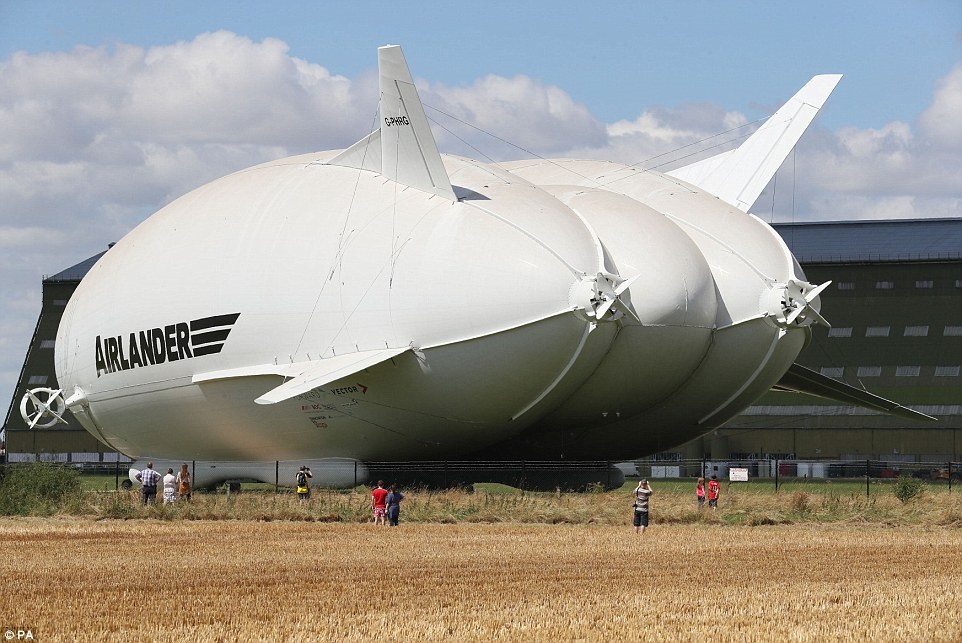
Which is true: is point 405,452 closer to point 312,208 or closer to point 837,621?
point 312,208

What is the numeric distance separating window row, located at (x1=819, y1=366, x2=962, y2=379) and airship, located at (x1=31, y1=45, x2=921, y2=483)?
1142 inches

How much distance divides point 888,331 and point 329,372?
149 feet

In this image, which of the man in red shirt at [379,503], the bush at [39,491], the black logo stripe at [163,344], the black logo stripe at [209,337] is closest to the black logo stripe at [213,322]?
the black logo stripe at [163,344]

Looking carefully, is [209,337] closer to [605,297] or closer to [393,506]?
[393,506]

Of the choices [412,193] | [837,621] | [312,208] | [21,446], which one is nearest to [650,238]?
[412,193]

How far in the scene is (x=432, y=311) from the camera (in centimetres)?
3519

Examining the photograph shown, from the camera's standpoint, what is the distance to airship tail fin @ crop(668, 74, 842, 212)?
153 feet

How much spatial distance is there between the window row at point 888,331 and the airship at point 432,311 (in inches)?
1188

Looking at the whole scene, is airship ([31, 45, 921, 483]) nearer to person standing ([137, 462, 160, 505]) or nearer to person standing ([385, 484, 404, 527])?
person standing ([137, 462, 160, 505])

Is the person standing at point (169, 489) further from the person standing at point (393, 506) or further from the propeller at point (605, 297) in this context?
the propeller at point (605, 297)

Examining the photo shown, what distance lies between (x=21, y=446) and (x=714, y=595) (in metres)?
72.5

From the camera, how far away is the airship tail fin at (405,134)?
3722cm

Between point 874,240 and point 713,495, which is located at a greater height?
point 874,240

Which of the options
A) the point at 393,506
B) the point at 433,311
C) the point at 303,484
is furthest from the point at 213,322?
the point at 393,506
